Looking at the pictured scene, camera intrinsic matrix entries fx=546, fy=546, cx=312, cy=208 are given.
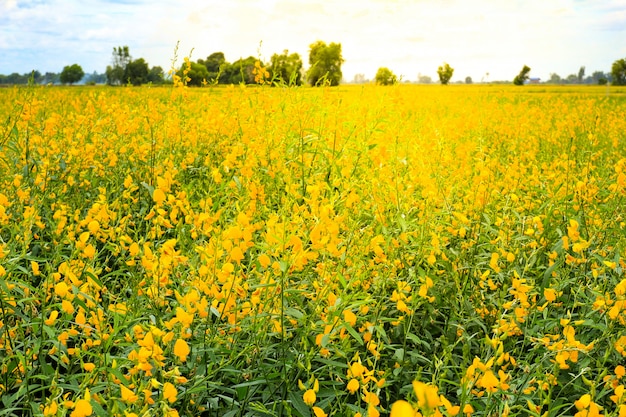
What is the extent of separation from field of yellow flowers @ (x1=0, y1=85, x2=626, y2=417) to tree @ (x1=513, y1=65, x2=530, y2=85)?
65.6 m

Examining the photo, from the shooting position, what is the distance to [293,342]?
2.17m

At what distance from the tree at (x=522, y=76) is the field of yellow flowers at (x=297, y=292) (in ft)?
215

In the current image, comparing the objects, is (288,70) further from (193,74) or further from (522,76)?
(522,76)

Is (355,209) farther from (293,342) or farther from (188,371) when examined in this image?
(188,371)

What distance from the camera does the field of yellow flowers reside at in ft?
5.71

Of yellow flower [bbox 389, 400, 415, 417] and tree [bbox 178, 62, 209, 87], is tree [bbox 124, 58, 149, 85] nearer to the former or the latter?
tree [bbox 178, 62, 209, 87]

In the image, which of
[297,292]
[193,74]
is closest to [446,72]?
[193,74]

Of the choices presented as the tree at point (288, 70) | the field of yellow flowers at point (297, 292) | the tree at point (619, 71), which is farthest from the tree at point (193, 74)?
the tree at point (619, 71)

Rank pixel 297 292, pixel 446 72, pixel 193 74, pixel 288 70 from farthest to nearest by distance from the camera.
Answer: pixel 446 72 → pixel 193 74 → pixel 288 70 → pixel 297 292

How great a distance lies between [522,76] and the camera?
67062mm

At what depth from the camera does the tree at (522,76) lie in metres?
64.6

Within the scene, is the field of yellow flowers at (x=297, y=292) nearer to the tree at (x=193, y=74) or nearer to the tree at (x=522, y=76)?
the tree at (x=193, y=74)

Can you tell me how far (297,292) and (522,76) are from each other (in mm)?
71841

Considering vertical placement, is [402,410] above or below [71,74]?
below
